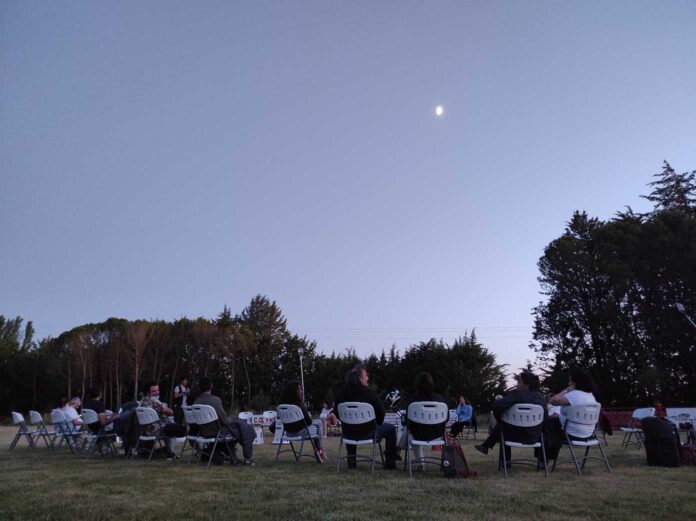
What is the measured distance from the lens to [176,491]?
458 cm

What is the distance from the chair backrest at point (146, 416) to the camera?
7.66m

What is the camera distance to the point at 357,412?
6.41 m

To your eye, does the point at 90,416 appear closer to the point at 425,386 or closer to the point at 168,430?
the point at 168,430

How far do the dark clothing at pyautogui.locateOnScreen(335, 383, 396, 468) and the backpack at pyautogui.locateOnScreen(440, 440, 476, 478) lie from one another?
2.99 feet

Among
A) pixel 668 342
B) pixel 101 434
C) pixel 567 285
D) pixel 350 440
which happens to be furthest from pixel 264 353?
pixel 350 440

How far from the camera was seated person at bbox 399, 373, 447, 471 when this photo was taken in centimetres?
614

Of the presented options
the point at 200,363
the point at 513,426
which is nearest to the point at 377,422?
the point at 513,426

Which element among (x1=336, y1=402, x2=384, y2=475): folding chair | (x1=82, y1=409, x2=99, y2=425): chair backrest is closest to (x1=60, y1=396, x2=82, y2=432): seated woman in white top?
(x1=82, y1=409, x2=99, y2=425): chair backrest

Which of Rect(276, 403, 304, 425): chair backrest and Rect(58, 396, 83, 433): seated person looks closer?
Rect(276, 403, 304, 425): chair backrest

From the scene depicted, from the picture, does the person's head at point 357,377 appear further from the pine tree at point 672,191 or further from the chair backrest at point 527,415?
the pine tree at point 672,191

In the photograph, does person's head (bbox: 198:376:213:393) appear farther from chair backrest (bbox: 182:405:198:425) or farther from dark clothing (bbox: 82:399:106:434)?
dark clothing (bbox: 82:399:106:434)

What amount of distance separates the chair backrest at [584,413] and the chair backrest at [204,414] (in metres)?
4.61

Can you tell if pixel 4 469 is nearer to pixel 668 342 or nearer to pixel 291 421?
pixel 291 421

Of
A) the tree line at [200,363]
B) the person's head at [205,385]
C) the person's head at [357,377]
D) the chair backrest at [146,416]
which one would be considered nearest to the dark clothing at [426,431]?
the person's head at [357,377]
